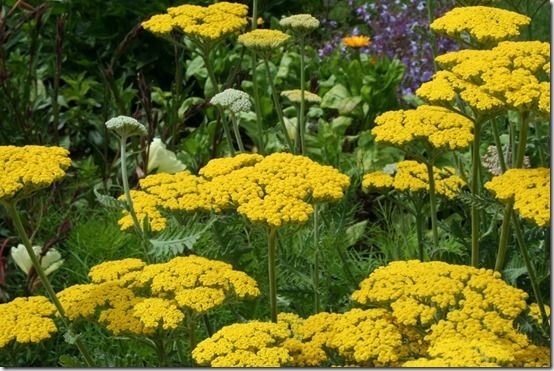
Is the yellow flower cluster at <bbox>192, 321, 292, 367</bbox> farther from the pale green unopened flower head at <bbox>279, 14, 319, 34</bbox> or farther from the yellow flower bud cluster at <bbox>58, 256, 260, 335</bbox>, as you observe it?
the pale green unopened flower head at <bbox>279, 14, 319, 34</bbox>

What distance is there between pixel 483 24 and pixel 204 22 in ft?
1.92

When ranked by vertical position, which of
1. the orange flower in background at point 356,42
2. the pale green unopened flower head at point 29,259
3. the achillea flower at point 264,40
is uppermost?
the achillea flower at point 264,40

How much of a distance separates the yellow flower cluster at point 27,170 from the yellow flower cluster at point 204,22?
0.54 meters

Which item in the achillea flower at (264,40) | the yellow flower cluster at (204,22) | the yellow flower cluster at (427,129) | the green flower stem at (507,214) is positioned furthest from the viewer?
the achillea flower at (264,40)

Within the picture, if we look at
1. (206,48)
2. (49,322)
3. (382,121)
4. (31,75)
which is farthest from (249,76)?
(49,322)

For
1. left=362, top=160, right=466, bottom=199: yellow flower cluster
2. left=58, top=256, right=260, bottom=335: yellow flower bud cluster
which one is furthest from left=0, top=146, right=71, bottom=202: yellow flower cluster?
left=362, top=160, right=466, bottom=199: yellow flower cluster

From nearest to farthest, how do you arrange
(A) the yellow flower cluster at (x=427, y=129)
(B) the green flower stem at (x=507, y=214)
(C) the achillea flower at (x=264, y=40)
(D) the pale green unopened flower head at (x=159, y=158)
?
(B) the green flower stem at (x=507, y=214), (A) the yellow flower cluster at (x=427, y=129), (C) the achillea flower at (x=264, y=40), (D) the pale green unopened flower head at (x=159, y=158)

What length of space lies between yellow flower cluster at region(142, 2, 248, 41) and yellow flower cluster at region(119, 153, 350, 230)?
401mm

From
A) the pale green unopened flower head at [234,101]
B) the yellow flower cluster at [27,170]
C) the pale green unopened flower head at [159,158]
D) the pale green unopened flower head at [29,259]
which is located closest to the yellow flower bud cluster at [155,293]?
the yellow flower cluster at [27,170]

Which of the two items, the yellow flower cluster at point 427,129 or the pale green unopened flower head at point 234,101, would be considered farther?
the pale green unopened flower head at point 234,101

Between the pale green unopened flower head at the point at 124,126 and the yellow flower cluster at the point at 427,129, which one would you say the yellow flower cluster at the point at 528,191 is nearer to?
the yellow flower cluster at the point at 427,129

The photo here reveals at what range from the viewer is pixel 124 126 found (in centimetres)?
183

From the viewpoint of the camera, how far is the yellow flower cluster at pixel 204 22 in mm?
2264

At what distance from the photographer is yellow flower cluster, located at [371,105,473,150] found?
196cm
